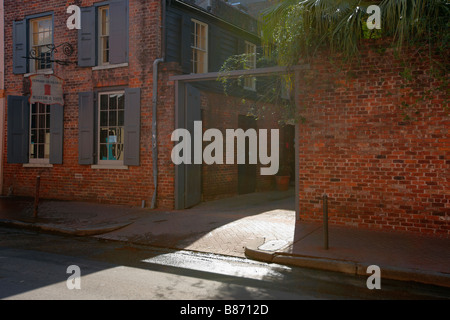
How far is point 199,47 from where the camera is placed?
43.8 feet

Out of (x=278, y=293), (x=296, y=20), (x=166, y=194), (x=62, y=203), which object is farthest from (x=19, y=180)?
(x=278, y=293)

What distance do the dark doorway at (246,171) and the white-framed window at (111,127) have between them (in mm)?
4245

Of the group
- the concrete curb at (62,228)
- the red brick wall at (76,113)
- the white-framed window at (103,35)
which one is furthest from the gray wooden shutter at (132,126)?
the concrete curb at (62,228)

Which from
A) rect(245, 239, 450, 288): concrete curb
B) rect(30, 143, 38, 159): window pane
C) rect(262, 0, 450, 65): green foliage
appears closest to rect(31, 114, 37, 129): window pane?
rect(30, 143, 38, 159): window pane

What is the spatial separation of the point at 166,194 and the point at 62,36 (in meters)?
5.95

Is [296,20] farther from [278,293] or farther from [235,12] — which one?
[235,12]

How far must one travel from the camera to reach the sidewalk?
244 inches

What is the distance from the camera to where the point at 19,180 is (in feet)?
45.6

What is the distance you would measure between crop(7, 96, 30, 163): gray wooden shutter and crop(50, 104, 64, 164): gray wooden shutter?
3.95 feet

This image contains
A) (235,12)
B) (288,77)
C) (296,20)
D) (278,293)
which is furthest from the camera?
(235,12)

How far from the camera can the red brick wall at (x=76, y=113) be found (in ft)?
37.8

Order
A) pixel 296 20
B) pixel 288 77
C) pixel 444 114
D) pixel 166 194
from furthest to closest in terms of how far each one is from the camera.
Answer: pixel 166 194 → pixel 288 77 → pixel 296 20 → pixel 444 114

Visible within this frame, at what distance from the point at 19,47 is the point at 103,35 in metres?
3.17

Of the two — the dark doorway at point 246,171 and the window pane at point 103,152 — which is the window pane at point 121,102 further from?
the dark doorway at point 246,171
